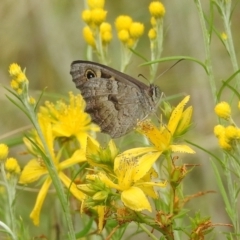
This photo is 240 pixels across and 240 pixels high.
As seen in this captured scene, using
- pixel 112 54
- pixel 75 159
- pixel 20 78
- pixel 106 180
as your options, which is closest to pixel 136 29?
pixel 75 159

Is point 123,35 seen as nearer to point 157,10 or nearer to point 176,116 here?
point 157,10

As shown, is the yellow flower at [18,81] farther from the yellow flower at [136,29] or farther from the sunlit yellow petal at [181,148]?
the yellow flower at [136,29]

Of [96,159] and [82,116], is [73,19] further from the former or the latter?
[96,159]

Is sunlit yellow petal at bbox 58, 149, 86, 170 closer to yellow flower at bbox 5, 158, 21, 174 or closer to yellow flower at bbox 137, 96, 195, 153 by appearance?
yellow flower at bbox 5, 158, 21, 174

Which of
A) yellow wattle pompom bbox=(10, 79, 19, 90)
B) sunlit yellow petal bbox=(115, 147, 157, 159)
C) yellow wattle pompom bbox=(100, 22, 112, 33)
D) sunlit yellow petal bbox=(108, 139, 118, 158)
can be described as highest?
yellow wattle pompom bbox=(100, 22, 112, 33)

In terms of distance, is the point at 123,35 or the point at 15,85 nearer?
the point at 15,85

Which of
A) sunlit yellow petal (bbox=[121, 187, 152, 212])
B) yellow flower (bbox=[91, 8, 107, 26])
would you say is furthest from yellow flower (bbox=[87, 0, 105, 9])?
sunlit yellow petal (bbox=[121, 187, 152, 212])

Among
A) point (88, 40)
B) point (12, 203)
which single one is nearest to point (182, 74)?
point (88, 40)
